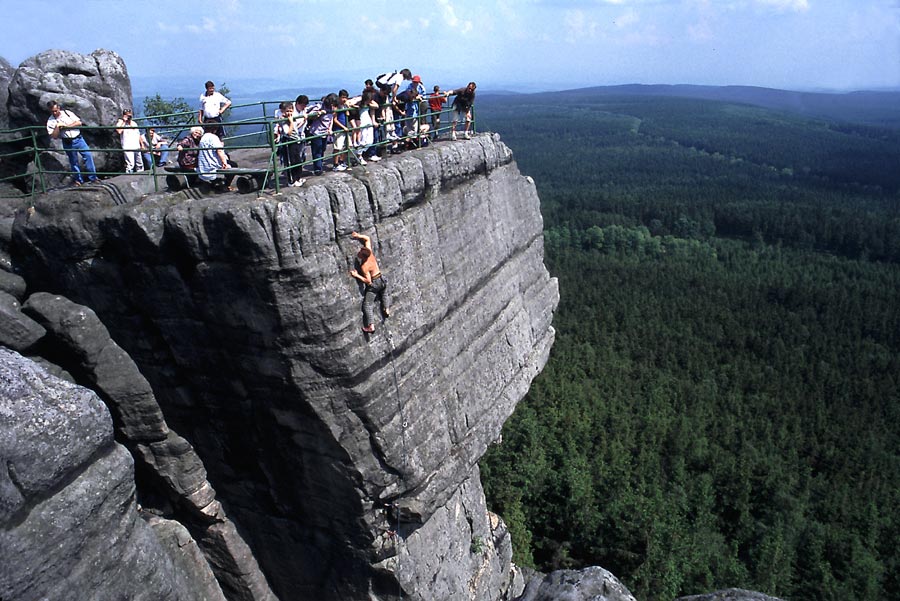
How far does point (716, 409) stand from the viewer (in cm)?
4188

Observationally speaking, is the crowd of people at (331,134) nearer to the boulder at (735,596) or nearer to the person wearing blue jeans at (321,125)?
the person wearing blue jeans at (321,125)

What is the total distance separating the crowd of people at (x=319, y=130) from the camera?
10.8m

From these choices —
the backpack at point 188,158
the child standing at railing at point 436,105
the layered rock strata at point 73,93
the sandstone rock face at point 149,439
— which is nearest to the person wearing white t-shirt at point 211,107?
the backpack at point 188,158

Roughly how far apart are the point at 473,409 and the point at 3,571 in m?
7.53

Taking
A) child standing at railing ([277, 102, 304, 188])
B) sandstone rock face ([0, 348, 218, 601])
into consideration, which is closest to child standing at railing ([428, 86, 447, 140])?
child standing at railing ([277, 102, 304, 188])

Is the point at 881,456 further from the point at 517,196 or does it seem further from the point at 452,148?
the point at 452,148

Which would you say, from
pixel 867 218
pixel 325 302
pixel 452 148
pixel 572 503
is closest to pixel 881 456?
pixel 572 503

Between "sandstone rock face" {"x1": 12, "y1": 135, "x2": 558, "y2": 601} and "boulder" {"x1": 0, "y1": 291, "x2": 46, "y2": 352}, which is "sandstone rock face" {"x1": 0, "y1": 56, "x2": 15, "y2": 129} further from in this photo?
"boulder" {"x1": 0, "y1": 291, "x2": 46, "y2": 352}

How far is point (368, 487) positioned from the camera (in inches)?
414

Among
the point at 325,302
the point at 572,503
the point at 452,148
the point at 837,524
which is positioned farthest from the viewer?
the point at 837,524

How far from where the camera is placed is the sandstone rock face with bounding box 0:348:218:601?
26.6 feet

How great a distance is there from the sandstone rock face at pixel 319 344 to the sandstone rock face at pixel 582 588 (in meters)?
1.86

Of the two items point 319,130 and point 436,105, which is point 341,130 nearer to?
point 319,130

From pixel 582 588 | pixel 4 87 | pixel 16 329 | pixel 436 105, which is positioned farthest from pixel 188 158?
pixel 582 588
